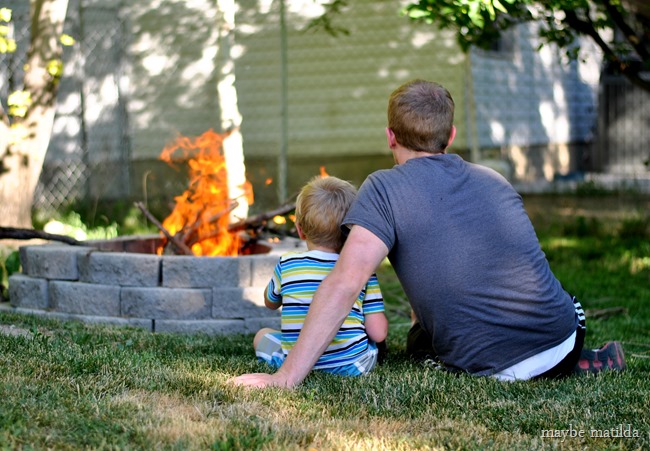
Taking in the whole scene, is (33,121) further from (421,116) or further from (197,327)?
(421,116)

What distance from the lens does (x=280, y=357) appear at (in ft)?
14.0

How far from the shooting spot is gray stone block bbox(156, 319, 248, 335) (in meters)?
5.54

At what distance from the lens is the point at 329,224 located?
13.6ft

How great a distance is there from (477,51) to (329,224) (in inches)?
389

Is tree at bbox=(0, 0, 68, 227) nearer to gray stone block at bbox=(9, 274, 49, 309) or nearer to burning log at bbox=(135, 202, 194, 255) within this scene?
gray stone block at bbox=(9, 274, 49, 309)

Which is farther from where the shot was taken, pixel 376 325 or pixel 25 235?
pixel 25 235

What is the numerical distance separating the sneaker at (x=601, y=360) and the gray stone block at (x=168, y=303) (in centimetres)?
237

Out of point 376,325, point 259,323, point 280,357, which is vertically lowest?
point 259,323

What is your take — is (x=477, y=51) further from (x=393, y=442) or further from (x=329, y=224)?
(x=393, y=442)

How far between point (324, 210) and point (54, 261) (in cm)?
249

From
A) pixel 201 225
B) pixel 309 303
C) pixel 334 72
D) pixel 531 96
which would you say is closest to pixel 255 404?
pixel 309 303

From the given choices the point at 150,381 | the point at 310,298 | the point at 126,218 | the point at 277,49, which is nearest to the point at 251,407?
the point at 150,381

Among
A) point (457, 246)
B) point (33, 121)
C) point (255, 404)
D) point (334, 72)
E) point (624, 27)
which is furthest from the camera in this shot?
point (334, 72)

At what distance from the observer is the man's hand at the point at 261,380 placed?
3.68 meters
